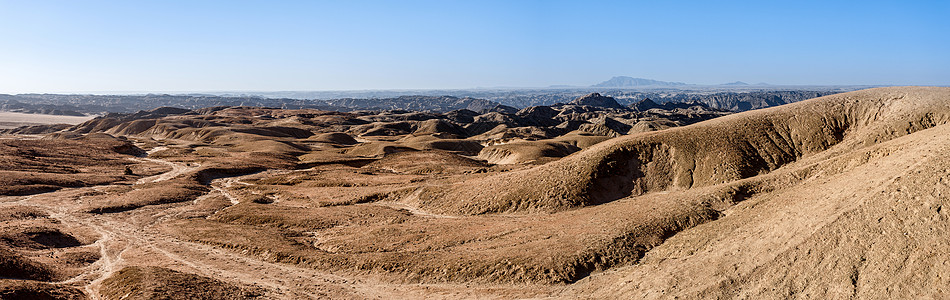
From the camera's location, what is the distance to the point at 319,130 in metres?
178

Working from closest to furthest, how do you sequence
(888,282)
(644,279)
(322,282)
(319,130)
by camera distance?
(888,282)
(644,279)
(322,282)
(319,130)

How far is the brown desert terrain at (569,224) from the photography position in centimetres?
2338

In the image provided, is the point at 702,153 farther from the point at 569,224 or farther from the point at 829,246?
the point at 829,246

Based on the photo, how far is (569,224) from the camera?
1449 inches

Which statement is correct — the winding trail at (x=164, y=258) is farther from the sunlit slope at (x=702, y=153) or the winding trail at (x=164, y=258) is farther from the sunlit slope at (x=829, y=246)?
the sunlit slope at (x=702, y=153)

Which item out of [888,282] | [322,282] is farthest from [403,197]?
[888,282]

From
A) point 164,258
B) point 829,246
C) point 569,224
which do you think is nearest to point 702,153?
point 569,224

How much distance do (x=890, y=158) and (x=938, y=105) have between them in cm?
2348

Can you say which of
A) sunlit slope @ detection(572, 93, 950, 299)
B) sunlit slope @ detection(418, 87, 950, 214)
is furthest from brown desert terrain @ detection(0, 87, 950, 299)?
sunlit slope @ detection(418, 87, 950, 214)

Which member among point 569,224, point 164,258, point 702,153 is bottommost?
point 164,258

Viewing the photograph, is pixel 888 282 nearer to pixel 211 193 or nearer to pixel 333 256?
pixel 333 256

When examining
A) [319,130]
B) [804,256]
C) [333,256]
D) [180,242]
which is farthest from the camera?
[319,130]

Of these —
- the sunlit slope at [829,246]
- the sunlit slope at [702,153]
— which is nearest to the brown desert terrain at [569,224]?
the sunlit slope at [829,246]

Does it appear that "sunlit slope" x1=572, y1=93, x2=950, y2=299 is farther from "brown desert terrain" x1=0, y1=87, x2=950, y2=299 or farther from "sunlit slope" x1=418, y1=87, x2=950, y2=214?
"sunlit slope" x1=418, y1=87, x2=950, y2=214
